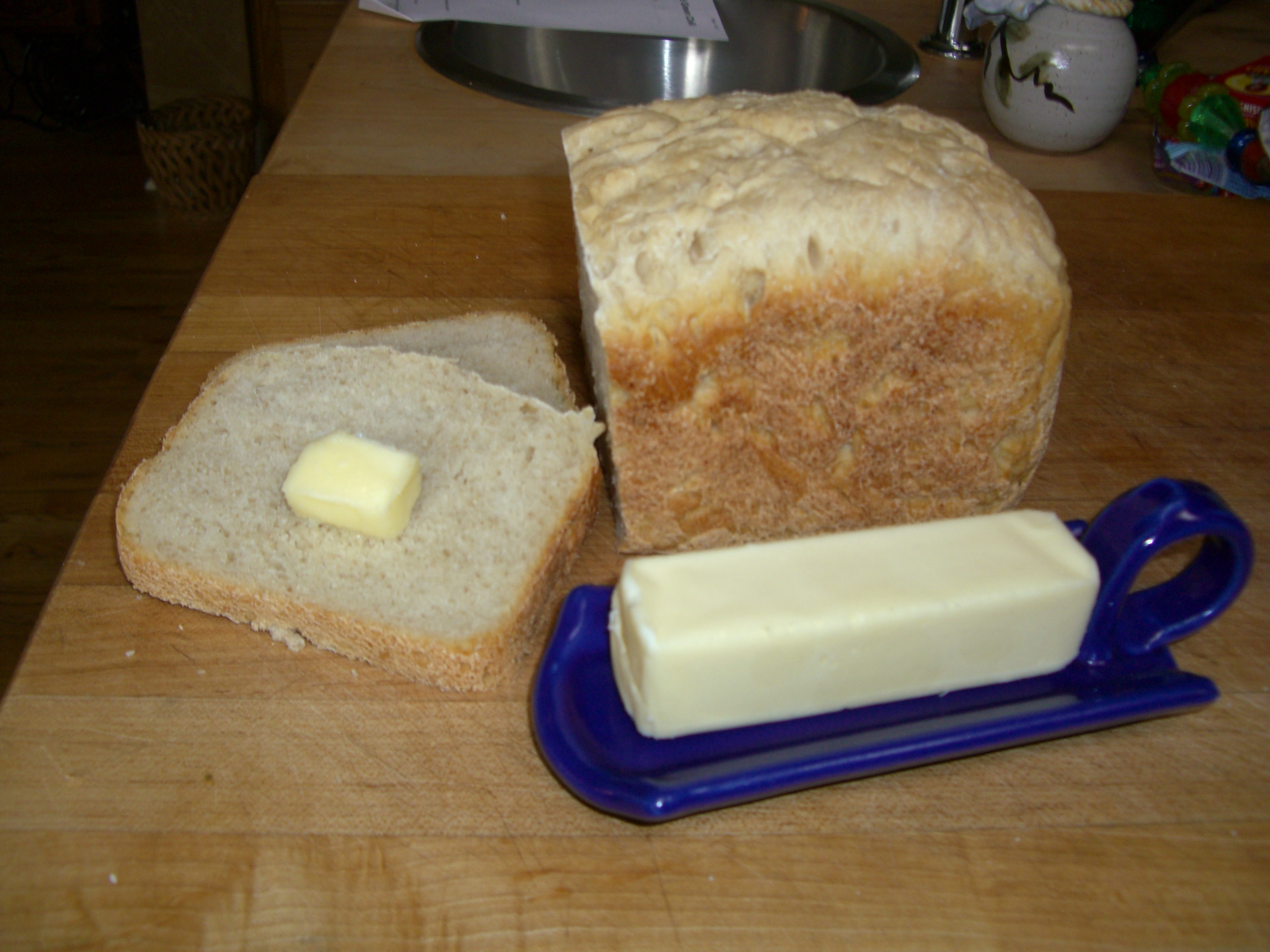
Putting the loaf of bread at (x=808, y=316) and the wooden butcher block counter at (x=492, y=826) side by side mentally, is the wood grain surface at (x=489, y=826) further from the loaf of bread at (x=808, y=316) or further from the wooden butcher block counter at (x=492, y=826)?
the loaf of bread at (x=808, y=316)

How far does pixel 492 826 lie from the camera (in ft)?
3.94

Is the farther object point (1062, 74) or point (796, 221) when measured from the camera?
point (1062, 74)

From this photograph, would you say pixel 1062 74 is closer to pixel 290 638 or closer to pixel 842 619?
pixel 842 619

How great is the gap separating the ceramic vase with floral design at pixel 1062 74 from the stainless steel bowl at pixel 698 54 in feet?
1.93

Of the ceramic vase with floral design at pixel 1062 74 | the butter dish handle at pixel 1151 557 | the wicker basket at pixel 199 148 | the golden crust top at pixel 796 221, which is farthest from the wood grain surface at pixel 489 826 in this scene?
the wicker basket at pixel 199 148

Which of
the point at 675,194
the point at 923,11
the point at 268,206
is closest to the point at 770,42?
the point at 923,11

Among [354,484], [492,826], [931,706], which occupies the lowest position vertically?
[492,826]

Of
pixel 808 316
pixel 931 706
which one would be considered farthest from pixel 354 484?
pixel 931 706

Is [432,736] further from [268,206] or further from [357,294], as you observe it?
[268,206]

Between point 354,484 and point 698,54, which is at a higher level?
point 698,54

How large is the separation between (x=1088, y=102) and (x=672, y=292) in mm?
1727

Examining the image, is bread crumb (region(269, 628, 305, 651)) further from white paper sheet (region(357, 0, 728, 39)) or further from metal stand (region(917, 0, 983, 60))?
metal stand (region(917, 0, 983, 60))

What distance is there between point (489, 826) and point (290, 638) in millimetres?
424

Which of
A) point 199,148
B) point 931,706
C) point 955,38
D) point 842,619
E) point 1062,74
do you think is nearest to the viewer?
point 842,619
